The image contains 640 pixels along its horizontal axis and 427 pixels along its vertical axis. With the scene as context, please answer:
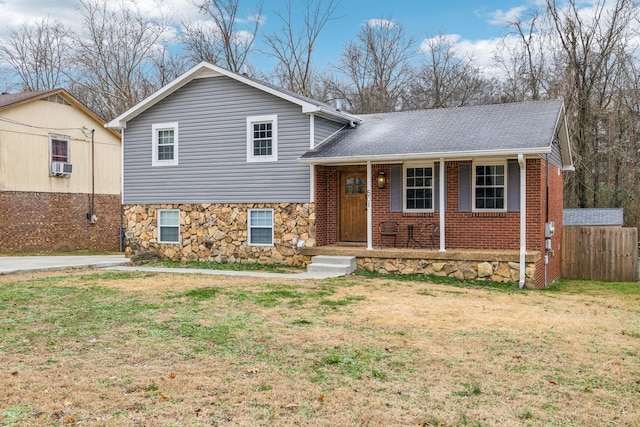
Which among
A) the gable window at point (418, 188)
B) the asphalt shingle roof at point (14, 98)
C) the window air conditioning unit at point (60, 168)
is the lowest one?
the gable window at point (418, 188)

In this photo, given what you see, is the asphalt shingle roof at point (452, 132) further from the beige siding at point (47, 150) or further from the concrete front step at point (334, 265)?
the beige siding at point (47, 150)

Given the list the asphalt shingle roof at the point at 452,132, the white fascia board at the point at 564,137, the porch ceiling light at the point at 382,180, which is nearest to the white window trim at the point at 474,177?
the asphalt shingle roof at the point at 452,132

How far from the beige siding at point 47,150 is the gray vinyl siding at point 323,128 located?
12.4 meters

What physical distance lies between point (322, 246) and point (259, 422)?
1061 cm

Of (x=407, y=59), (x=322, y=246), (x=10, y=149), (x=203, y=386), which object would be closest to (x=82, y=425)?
(x=203, y=386)

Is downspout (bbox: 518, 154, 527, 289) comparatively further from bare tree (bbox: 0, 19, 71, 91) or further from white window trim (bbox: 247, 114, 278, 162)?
bare tree (bbox: 0, 19, 71, 91)

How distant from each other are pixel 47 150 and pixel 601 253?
19.8m

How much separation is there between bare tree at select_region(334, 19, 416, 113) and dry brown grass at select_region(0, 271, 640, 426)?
71.7 feet

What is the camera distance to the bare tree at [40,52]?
3033 centimetres

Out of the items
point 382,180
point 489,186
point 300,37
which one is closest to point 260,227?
point 382,180

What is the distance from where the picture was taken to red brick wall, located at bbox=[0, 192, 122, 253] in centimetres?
2053

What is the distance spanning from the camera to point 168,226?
1642 cm

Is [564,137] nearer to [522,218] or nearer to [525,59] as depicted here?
[522,218]

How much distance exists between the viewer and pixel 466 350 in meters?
6.29
